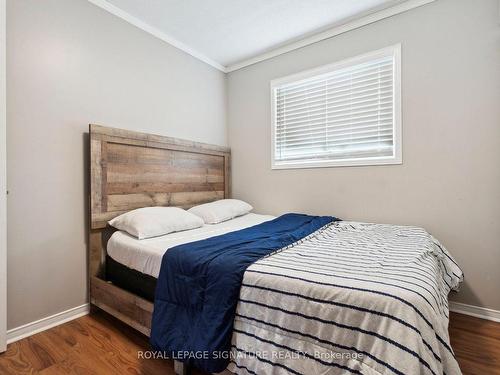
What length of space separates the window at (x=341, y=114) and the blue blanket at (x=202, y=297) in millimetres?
1403

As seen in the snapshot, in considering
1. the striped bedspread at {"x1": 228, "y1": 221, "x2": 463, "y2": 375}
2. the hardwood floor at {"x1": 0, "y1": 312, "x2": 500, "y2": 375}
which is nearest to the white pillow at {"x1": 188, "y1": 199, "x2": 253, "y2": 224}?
the hardwood floor at {"x1": 0, "y1": 312, "x2": 500, "y2": 375}

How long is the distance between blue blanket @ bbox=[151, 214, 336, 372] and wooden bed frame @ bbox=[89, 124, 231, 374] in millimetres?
191

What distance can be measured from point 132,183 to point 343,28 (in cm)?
246

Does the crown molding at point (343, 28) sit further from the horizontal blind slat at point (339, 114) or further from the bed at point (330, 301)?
the bed at point (330, 301)

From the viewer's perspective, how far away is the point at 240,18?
2383mm

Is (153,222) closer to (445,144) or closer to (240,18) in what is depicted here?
(240,18)

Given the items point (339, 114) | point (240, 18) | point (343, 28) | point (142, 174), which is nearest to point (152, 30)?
point (240, 18)

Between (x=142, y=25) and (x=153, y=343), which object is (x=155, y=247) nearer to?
(x=153, y=343)

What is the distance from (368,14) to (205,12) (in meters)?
1.48

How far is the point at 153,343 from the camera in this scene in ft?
4.46

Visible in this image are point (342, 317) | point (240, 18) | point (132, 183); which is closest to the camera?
point (342, 317)

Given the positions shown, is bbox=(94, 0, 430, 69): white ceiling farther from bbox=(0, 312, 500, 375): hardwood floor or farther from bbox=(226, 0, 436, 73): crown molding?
bbox=(0, 312, 500, 375): hardwood floor

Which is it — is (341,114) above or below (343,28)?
below

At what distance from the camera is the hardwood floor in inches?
56.0
